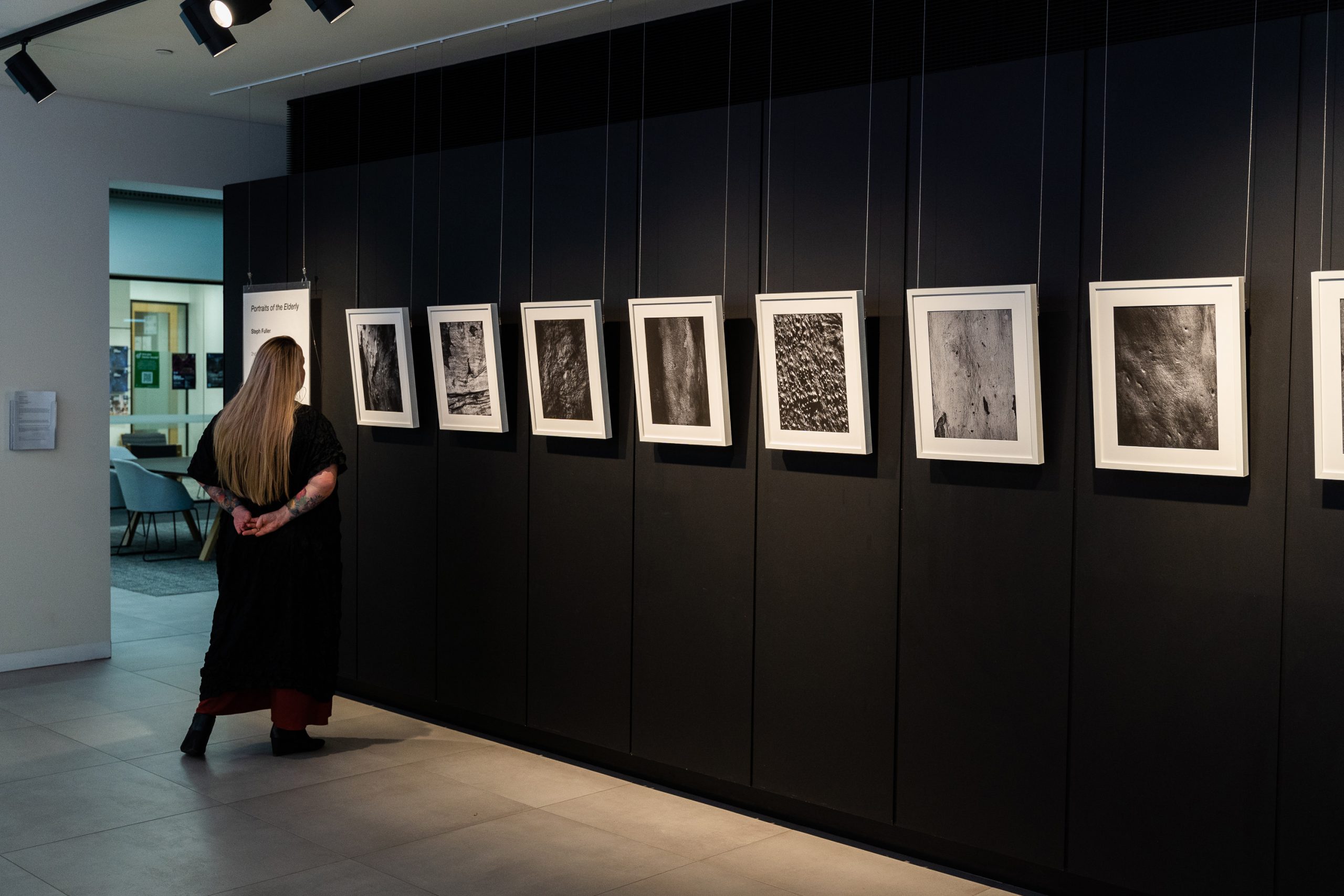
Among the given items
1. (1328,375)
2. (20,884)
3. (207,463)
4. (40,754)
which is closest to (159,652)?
(40,754)

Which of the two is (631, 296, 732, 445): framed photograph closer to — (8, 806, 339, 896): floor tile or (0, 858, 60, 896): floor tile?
(8, 806, 339, 896): floor tile

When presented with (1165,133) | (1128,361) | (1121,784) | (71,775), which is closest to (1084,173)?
(1165,133)

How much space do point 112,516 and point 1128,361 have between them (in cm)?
1296

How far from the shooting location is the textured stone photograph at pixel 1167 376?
3.78m

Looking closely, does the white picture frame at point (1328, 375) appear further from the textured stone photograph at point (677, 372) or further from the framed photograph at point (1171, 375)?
the textured stone photograph at point (677, 372)

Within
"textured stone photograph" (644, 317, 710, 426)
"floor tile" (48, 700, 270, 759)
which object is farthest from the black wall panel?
"floor tile" (48, 700, 270, 759)

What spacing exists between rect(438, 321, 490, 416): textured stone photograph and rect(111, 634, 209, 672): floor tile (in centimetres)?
277

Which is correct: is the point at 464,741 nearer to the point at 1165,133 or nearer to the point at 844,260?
the point at 844,260

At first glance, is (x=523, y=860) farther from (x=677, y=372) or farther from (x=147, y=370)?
(x=147, y=370)

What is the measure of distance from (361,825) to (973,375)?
299cm

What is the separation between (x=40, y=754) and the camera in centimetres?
571

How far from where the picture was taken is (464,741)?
20.1 ft

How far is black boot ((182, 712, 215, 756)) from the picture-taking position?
569 cm

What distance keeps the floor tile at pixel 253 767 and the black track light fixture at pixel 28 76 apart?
11.6ft
